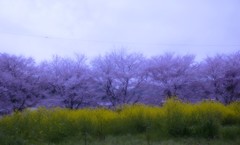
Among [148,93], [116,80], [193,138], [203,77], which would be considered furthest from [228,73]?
[193,138]

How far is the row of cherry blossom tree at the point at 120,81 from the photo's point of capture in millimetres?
35125

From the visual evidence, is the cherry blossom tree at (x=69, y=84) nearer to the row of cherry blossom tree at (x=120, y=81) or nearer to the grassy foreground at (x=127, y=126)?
the row of cherry blossom tree at (x=120, y=81)

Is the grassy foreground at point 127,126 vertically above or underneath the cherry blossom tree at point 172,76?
underneath

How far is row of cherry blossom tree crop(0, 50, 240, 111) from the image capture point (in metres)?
35.1

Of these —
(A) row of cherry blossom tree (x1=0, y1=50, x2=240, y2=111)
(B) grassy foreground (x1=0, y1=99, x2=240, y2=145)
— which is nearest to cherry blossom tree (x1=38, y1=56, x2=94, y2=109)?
(A) row of cherry blossom tree (x1=0, y1=50, x2=240, y2=111)

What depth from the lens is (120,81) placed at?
36.2m

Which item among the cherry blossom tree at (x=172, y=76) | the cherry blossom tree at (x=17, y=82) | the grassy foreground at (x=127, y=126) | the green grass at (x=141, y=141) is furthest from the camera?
the cherry blossom tree at (x=172, y=76)

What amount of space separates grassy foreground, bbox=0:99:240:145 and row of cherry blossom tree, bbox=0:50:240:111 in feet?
62.0

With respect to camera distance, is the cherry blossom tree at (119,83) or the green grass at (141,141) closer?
the green grass at (141,141)

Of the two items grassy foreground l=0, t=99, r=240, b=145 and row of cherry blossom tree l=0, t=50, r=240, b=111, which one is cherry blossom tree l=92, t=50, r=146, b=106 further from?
grassy foreground l=0, t=99, r=240, b=145

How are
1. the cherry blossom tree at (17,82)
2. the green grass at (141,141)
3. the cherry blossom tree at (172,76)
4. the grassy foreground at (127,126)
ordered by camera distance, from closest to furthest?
the green grass at (141,141)
the grassy foreground at (127,126)
the cherry blossom tree at (17,82)
the cherry blossom tree at (172,76)

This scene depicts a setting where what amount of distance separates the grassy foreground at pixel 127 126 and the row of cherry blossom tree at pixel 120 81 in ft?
62.0

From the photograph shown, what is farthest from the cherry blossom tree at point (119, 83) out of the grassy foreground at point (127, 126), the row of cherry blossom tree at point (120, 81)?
the grassy foreground at point (127, 126)

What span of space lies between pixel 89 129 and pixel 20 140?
4071 mm
